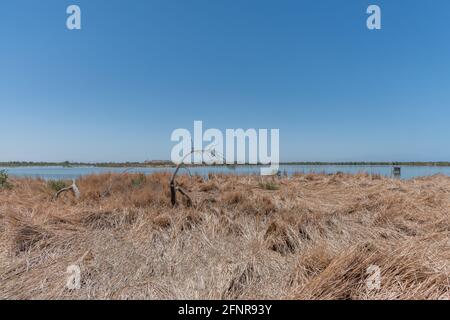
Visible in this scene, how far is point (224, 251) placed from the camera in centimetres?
310

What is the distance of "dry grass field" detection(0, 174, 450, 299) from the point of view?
85.3 inches

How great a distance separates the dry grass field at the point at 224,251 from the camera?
7.11 ft

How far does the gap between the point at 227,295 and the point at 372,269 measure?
1.39 m

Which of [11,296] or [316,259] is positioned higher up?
[316,259]

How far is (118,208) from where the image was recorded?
4.69 metres

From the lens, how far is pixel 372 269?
7.27ft

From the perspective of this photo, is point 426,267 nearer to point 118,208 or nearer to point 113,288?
point 113,288

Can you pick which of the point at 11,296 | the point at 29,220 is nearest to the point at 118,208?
the point at 29,220

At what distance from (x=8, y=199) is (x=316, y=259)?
7192mm
